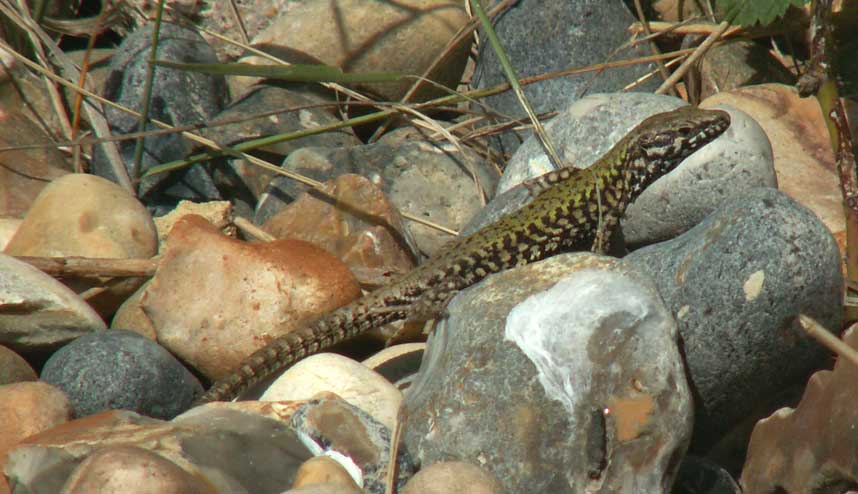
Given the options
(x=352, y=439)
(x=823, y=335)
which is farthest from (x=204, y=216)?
(x=823, y=335)

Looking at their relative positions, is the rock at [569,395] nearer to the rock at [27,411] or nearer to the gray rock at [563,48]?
the rock at [27,411]

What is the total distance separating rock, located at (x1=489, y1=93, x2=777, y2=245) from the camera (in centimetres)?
440

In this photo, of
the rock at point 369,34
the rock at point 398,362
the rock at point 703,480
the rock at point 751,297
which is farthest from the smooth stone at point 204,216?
the rock at point 703,480

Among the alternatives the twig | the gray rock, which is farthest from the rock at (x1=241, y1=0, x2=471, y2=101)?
the twig

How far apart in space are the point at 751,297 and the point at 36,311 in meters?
2.73

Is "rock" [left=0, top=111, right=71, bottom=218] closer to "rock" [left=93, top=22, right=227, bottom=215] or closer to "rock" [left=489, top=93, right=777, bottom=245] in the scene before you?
"rock" [left=93, top=22, right=227, bottom=215]

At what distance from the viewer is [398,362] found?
4277mm

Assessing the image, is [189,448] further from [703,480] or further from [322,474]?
[703,480]

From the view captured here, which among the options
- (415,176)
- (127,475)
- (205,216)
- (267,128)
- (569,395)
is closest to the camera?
(127,475)

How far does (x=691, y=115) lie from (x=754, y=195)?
32.8 inches

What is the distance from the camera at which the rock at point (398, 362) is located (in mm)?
4207

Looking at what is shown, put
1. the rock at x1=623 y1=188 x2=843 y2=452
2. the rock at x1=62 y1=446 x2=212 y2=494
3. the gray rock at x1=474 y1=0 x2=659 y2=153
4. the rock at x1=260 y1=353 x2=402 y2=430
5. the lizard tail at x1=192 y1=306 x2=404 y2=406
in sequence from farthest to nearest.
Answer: the gray rock at x1=474 y1=0 x2=659 y2=153, the lizard tail at x1=192 y1=306 x2=404 y2=406, the rock at x1=260 y1=353 x2=402 y2=430, the rock at x1=623 y1=188 x2=843 y2=452, the rock at x1=62 y1=446 x2=212 y2=494

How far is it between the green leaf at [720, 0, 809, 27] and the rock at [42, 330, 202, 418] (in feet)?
9.26

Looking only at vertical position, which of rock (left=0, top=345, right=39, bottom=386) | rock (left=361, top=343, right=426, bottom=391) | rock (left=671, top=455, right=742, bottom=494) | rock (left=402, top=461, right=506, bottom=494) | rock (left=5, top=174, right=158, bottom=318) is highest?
rock (left=5, top=174, right=158, bottom=318)
